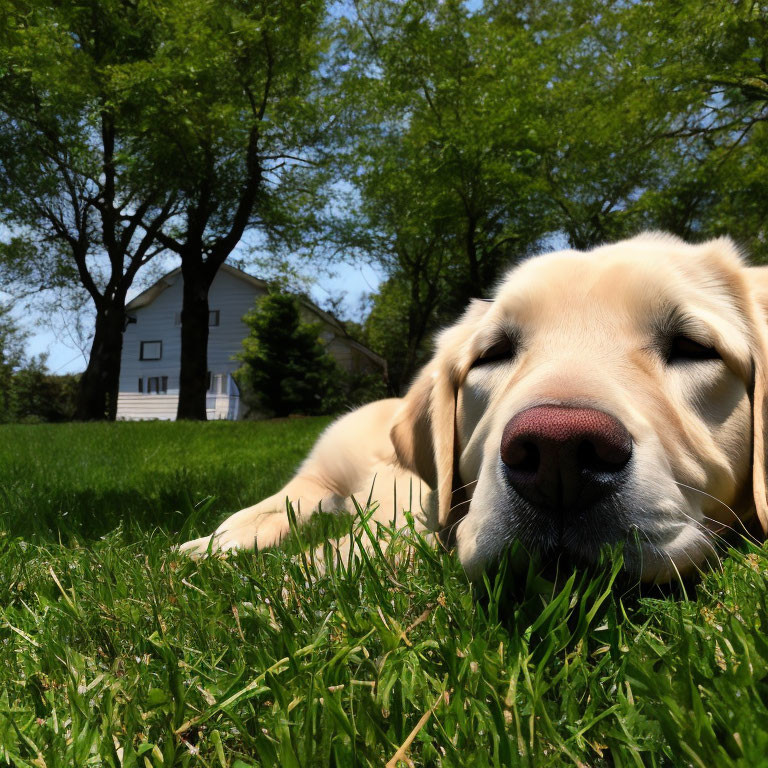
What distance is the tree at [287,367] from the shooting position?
36.8 metres

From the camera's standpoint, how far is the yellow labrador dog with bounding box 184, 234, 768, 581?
1.64m

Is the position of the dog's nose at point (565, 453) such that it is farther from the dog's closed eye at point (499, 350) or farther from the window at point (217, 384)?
the window at point (217, 384)

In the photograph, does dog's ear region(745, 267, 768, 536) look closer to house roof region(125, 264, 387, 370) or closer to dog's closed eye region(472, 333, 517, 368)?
dog's closed eye region(472, 333, 517, 368)

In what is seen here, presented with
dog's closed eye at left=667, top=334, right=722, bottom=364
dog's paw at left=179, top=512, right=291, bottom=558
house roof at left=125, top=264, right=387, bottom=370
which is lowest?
dog's paw at left=179, top=512, right=291, bottom=558

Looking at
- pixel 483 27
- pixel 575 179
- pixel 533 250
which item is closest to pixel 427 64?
pixel 483 27

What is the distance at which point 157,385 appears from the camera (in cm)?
5028

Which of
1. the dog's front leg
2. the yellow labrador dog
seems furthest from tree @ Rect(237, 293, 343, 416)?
the yellow labrador dog

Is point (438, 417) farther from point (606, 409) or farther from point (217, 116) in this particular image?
point (217, 116)

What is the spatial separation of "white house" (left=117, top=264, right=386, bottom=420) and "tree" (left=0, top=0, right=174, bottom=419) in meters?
15.9

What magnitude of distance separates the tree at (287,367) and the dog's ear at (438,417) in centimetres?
3345

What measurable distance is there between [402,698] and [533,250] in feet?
104

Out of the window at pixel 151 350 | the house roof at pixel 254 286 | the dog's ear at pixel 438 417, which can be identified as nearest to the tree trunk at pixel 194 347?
the house roof at pixel 254 286

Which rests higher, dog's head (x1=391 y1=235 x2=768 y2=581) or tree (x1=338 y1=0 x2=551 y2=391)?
tree (x1=338 y1=0 x2=551 y2=391)

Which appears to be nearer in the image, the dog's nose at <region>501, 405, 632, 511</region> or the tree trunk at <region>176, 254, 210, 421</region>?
the dog's nose at <region>501, 405, 632, 511</region>
